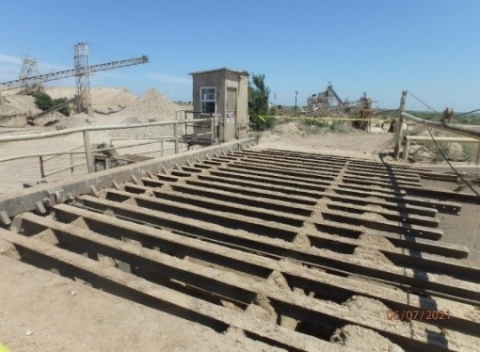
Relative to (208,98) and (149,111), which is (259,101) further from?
(149,111)

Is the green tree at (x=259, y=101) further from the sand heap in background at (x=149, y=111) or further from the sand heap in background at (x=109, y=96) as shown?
the sand heap in background at (x=109, y=96)

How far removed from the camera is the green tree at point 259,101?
21812 millimetres

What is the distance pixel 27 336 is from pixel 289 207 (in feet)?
9.10

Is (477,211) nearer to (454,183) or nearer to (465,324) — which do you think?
(454,183)

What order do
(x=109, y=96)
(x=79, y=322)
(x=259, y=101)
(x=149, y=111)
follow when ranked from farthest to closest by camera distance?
1. (x=109, y=96)
2. (x=149, y=111)
3. (x=259, y=101)
4. (x=79, y=322)

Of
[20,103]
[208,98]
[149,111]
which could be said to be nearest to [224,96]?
[208,98]

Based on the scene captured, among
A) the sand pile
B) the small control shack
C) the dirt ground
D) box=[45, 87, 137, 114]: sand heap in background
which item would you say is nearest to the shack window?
the small control shack

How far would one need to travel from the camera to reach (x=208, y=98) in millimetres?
14742

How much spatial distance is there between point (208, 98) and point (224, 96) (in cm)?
95

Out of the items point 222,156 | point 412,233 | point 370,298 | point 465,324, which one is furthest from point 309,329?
point 222,156

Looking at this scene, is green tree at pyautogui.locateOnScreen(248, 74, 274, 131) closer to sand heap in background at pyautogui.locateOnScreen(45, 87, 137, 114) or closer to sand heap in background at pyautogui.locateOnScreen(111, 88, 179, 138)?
sand heap in background at pyautogui.locateOnScreen(111, 88, 179, 138)

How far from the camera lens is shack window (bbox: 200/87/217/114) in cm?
1451

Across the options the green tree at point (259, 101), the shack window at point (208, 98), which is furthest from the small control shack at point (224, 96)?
the green tree at point (259, 101)

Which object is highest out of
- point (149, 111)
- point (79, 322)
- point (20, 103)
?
point (20, 103)
